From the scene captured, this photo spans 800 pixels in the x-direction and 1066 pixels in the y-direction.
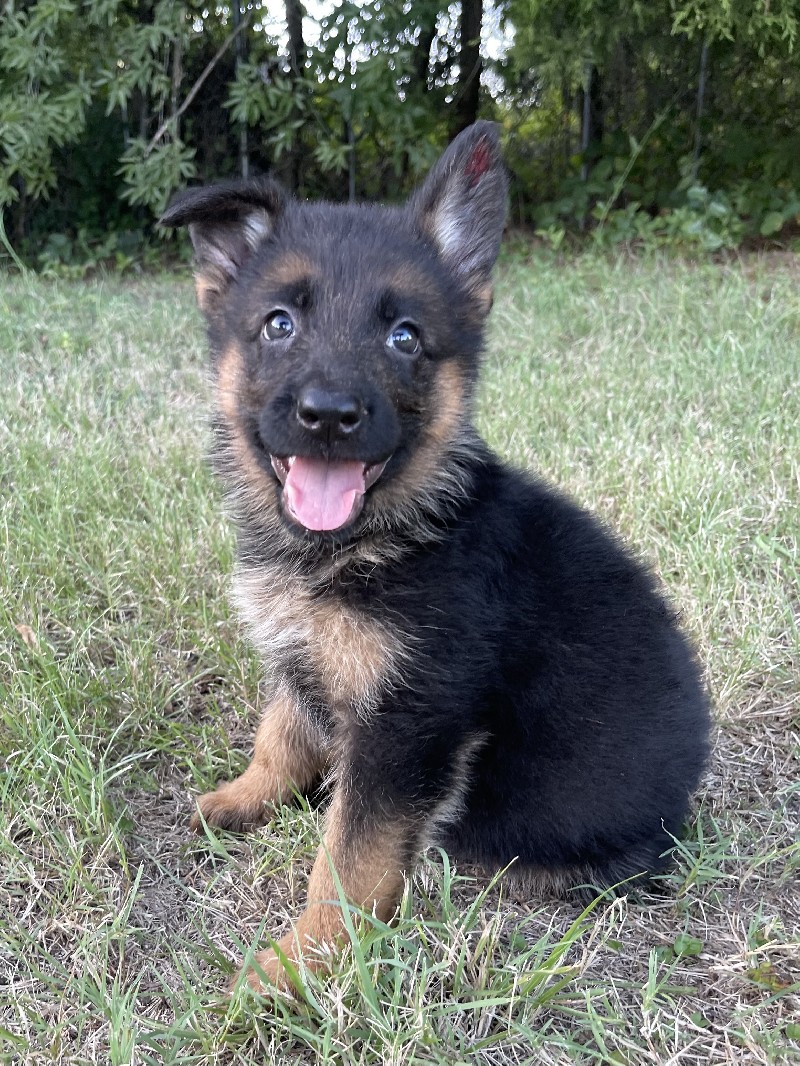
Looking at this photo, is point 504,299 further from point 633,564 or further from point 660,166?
point 633,564

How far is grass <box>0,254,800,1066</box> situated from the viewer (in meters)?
1.94

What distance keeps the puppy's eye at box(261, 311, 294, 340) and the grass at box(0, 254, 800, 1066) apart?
1166 millimetres

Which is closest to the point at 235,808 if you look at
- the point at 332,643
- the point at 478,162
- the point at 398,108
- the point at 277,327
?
the point at 332,643

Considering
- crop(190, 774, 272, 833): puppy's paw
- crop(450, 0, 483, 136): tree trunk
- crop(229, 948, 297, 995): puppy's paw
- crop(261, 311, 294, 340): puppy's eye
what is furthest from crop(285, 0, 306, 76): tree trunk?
crop(229, 948, 297, 995): puppy's paw

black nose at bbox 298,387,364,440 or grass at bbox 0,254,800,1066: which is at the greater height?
black nose at bbox 298,387,364,440

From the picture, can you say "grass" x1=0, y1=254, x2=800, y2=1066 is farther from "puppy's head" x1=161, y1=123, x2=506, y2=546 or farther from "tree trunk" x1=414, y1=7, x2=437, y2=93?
"tree trunk" x1=414, y1=7, x2=437, y2=93

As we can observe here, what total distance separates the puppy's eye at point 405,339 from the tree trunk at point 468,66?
A: 8338 mm

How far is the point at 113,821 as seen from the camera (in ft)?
8.20

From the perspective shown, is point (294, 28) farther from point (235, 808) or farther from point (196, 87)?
point (235, 808)

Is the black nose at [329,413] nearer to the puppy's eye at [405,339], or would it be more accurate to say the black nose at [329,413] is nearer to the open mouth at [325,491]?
the open mouth at [325,491]

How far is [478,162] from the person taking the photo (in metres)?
2.50

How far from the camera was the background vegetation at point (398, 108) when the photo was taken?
26.4 ft

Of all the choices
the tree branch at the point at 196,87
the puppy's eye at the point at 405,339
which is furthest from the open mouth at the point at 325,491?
the tree branch at the point at 196,87

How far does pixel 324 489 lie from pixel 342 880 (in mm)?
913
